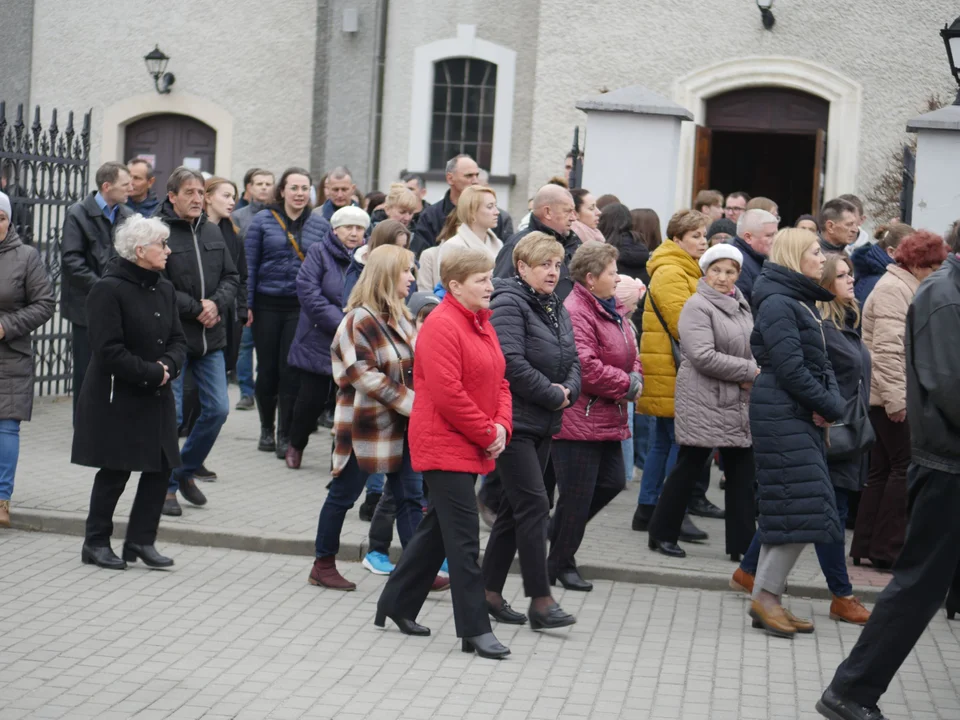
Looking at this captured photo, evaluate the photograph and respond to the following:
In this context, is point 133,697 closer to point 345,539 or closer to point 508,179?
point 345,539

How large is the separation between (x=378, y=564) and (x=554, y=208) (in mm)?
2214

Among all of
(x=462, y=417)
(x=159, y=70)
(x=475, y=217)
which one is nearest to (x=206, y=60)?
(x=159, y=70)

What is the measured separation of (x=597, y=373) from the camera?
778 cm

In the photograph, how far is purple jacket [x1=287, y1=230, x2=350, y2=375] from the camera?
392 inches

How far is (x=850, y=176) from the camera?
691 inches

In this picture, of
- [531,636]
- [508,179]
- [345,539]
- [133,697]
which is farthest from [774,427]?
[508,179]

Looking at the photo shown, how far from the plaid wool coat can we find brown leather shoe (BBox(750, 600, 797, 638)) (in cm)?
194

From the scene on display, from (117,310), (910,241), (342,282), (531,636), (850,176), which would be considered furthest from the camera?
(850,176)

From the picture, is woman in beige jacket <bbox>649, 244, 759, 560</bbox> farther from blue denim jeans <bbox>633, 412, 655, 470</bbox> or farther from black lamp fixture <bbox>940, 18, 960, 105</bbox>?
black lamp fixture <bbox>940, 18, 960, 105</bbox>

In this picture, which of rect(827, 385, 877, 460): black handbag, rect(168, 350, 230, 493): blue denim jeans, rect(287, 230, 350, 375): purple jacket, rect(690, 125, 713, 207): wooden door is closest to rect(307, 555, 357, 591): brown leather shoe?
rect(168, 350, 230, 493): blue denim jeans

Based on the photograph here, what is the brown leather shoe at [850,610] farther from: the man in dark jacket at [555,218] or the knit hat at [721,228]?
the knit hat at [721,228]

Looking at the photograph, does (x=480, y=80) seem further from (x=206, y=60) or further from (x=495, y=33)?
(x=206, y=60)

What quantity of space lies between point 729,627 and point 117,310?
3.49 meters

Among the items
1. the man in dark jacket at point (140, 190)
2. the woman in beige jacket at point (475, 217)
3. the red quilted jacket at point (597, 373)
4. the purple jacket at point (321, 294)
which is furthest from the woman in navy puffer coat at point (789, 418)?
the man in dark jacket at point (140, 190)
